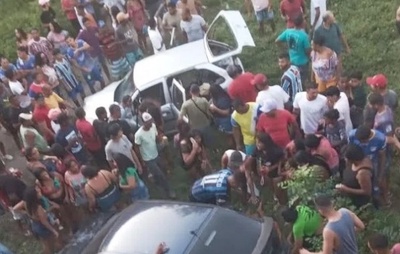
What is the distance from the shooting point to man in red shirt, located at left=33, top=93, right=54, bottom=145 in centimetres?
1166

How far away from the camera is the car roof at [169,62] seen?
39.4ft

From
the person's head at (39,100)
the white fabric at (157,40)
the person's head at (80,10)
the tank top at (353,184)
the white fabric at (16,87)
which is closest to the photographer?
the tank top at (353,184)

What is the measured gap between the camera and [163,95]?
39.3 feet

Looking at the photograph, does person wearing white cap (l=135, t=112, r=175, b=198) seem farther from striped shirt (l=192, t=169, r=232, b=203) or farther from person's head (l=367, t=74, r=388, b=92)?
person's head (l=367, t=74, r=388, b=92)

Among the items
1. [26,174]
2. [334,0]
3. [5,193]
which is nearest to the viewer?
[5,193]

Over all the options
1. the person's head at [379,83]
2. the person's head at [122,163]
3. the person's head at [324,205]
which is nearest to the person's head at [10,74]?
the person's head at [122,163]

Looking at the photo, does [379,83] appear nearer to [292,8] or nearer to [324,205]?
[324,205]

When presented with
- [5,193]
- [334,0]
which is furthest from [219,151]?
[334,0]

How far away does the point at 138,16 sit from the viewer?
47.2 ft

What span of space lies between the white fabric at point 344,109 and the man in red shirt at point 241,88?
5.66 feet

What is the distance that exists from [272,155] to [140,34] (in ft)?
20.1

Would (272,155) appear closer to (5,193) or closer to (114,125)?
(114,125)

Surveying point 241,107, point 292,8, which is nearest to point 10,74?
point 241,107

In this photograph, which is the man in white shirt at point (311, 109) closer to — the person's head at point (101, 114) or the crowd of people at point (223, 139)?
the crowd of people at point (223, 139)
